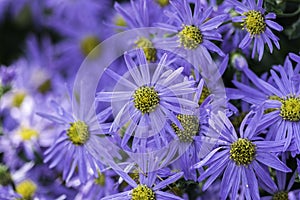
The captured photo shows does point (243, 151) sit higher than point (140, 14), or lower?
lower

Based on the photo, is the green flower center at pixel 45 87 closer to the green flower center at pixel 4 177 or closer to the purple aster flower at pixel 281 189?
the green flower center at pixel 4 177

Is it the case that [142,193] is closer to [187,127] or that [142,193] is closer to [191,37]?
[187,127]

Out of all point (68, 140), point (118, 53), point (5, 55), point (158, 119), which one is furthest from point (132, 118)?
point (5, 55)

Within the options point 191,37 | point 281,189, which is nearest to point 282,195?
point 281,189

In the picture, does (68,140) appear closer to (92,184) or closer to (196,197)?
(92,184)

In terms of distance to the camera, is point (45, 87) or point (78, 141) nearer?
point (78, 141)

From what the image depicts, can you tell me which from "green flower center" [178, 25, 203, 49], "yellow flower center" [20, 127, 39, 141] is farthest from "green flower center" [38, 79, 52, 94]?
"green flower center" [178, 25, 203, 49]
